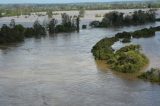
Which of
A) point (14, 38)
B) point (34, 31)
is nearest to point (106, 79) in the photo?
point (14, 38)

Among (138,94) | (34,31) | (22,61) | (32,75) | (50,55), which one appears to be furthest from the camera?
(34,31)

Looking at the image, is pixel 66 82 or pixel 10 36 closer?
pixel 66 82

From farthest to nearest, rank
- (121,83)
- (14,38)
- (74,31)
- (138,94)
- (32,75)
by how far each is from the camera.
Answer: (74,31) < (14,38) < (32,75) < (121,83) < (138,94)

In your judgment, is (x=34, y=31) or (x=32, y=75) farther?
(x=34, y=31)

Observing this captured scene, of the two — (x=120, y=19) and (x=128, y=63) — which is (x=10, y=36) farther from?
(x=120, y=19)

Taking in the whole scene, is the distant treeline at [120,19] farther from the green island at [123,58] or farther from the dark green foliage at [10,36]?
the green island at [123,58]

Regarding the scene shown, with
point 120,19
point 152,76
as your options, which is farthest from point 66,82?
point 120,19

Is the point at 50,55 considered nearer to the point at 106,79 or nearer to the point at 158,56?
the point at 158,56

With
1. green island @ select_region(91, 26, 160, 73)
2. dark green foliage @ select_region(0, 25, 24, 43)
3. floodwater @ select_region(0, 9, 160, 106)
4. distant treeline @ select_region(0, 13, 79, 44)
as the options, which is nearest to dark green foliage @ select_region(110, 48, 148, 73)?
green island @ select_region(91, 26, 160, 73)
